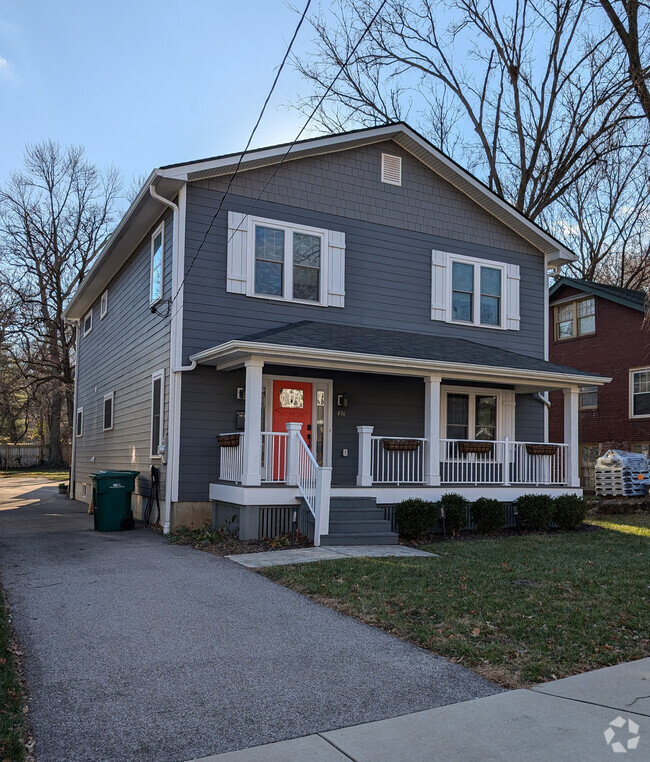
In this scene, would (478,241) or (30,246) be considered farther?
(30,246)

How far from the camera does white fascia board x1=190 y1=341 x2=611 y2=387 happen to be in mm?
10578

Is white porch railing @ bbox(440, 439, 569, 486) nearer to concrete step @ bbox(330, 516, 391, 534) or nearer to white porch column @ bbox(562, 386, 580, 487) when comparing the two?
white porch column @ bbox(562, 386, 580, 487)

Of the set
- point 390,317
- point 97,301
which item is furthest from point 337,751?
point 97,301

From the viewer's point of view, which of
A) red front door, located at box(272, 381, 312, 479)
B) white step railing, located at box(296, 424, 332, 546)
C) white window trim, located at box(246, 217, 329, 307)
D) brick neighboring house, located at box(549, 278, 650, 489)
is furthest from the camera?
brick neighboring house, located at box(549, 278, 650, 489)

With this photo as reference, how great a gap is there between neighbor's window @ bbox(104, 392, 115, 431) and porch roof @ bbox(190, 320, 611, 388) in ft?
20.8

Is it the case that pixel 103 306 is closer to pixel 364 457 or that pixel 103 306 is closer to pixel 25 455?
pixel 364 457

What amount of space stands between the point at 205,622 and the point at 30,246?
96.7ft

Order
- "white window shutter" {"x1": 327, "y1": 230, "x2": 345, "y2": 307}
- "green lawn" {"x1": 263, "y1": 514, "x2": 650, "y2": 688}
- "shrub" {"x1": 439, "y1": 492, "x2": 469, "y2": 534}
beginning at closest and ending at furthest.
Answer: "green lawn" {"x1": 263, "y1": 514, "x2": 650, "y2": 688}
"shrub" {"x1": 439, "y1": 492, "x2": 469, "y2": 534}
"white window shutter" {"x1": 327, "y1": 230, "x2": 345, "y2": 307}

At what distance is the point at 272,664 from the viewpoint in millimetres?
5039

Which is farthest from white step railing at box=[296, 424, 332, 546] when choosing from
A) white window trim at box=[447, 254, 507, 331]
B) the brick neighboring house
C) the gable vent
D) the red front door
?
the brick neighboring house

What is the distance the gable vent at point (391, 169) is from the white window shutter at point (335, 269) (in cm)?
177

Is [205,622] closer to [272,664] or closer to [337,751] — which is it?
[272,664]

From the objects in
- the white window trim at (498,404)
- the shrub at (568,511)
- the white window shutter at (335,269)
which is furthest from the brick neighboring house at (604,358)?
the white window shutter at (335,269)

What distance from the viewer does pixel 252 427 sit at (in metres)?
10.7
